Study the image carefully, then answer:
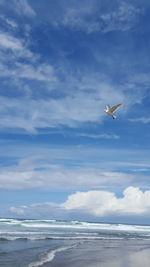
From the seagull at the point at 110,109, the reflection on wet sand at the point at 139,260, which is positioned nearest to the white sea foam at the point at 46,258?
the reflection on wet sand at the point at 139,260

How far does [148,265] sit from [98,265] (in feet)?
9.02

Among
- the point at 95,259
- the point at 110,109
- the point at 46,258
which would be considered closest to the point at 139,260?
the point at 95,259

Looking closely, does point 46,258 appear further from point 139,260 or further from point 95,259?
point 139,260

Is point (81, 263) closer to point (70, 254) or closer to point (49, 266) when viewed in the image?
point (49, 266)

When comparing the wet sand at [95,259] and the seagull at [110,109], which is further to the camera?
the wet sand at [95,259]

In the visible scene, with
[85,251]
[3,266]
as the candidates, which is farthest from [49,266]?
[85,251]

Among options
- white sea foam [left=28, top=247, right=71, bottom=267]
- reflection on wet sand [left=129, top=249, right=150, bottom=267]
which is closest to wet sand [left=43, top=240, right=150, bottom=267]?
reflection on wet sand [left=129, top=249, right=150, bottom=267]

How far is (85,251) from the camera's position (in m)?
21.5

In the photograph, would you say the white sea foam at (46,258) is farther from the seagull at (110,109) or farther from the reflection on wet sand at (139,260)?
the seagull at (110,109)

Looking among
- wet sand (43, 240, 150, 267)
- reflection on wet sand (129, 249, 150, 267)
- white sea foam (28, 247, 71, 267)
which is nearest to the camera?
white sea foam (28, 247, 71, 267)

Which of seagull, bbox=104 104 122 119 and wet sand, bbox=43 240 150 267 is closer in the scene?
seagull, bbox=104 104 122 119

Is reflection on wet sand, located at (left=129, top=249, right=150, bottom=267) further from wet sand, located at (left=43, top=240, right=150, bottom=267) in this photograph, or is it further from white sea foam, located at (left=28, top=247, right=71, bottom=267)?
white sea foam, located at (left=28, top=247, right=71, bottom=267)

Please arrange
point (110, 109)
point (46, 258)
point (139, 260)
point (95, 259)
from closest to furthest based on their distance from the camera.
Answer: point (110, 109) → point (46, 258) → point (95, 259) → point (139, 260)

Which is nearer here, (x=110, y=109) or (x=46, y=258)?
(x=110, y=109)
